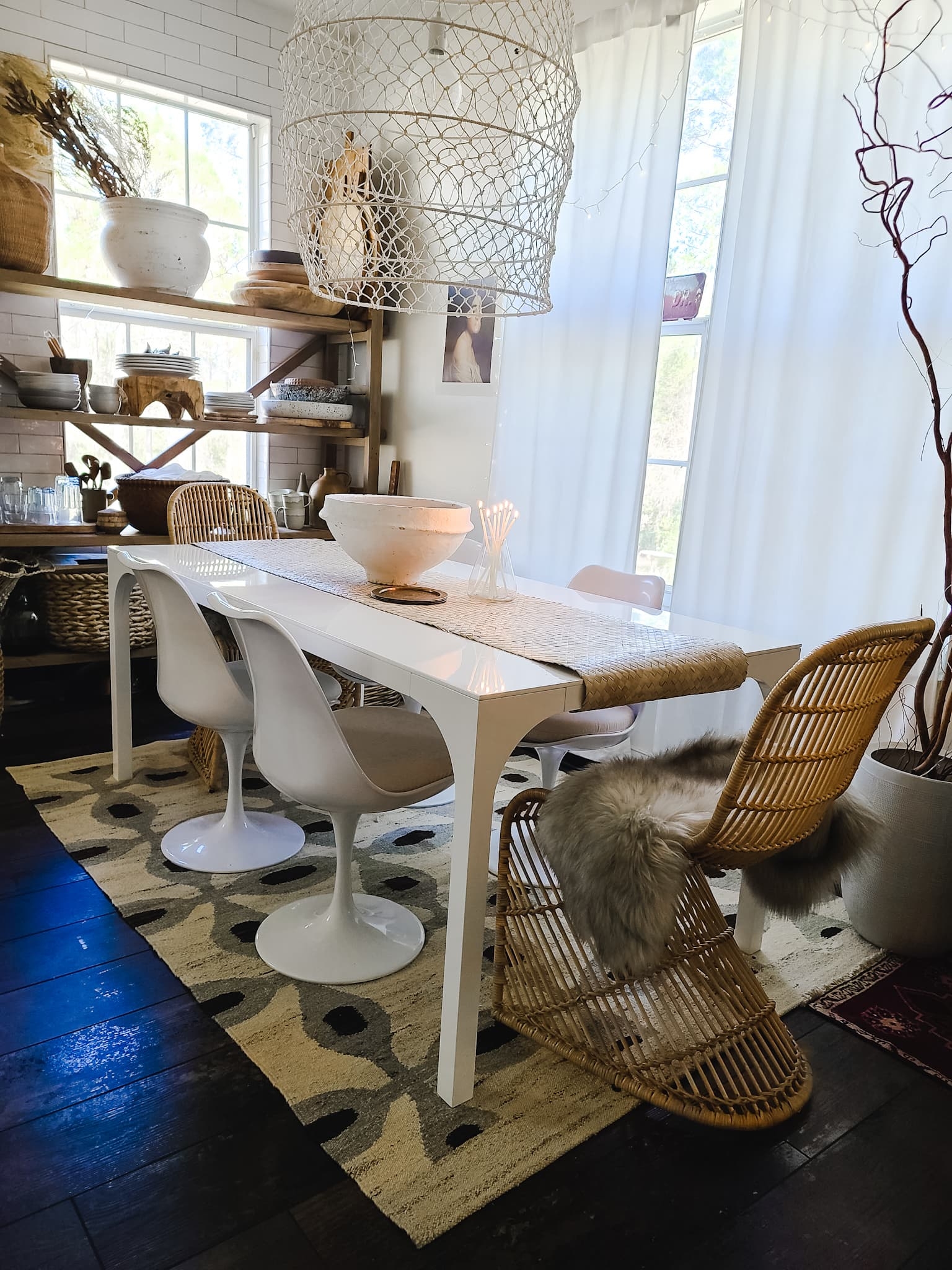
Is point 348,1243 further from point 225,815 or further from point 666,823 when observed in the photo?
point 225,815

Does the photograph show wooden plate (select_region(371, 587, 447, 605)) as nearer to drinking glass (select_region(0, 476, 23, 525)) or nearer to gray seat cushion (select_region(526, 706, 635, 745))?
gray seat cushion (select_region(526, 706, 635, 745))

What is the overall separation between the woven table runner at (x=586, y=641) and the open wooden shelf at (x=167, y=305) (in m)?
1.62

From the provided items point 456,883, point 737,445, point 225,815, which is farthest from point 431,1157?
point 737,445

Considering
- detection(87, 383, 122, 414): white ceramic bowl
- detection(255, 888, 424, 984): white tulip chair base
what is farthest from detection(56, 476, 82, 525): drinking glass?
detection(255, 888, 424, 984): white tulip chair base

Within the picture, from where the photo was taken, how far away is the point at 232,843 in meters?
2.30

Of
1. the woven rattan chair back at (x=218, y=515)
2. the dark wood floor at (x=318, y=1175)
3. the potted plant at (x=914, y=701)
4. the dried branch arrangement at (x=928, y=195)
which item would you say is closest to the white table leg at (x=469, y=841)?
the dark wood floor at (x=318, y=1175)

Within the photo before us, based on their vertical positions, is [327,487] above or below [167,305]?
below

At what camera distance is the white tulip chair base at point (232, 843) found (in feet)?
7.31

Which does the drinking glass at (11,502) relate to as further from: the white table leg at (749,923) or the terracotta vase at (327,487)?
the white table leg at (749,923)

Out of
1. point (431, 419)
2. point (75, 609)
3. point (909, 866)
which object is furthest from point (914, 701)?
point (75, 609)

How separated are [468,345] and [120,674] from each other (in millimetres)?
1860

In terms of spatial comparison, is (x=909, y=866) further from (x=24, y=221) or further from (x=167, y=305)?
(x=24, y=221)

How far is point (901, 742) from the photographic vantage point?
2283 mm

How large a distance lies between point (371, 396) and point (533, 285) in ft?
7.63
